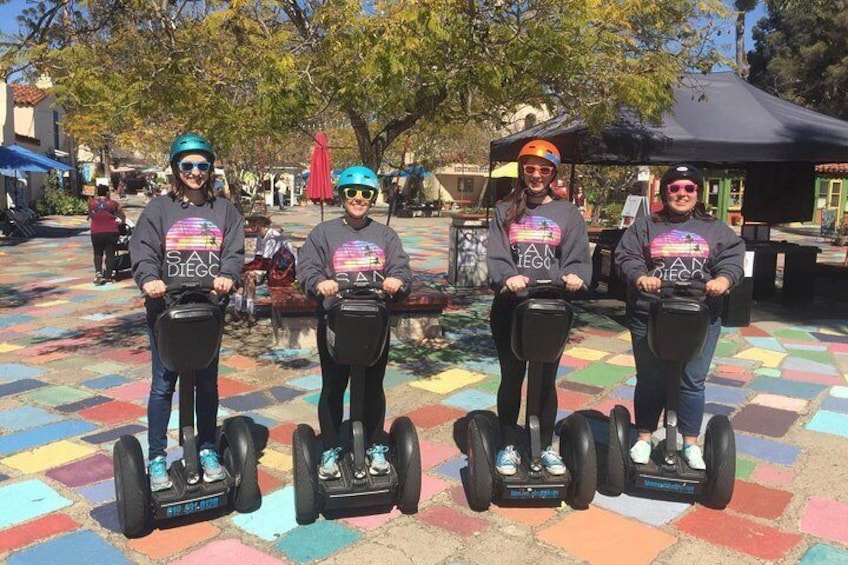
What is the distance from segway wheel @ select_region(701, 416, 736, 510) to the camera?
348cm

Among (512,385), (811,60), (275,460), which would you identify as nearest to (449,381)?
(275,460)

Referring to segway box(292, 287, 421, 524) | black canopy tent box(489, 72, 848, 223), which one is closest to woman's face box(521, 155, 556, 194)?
segway box(292, 287, 421, 524)

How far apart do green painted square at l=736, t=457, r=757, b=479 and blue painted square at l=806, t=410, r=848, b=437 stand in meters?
0.92

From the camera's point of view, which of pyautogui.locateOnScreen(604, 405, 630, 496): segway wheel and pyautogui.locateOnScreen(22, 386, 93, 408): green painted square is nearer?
pyautogui.locateOnScreen(604, 405, 630, 496): segway wheel

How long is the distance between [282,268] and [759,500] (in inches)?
205

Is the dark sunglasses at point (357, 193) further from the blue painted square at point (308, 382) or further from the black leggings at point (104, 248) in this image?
the black leggings at point (104, 248)

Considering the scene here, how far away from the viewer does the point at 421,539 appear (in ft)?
10.8

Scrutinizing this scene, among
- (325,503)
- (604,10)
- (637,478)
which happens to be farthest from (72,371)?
(604,10)

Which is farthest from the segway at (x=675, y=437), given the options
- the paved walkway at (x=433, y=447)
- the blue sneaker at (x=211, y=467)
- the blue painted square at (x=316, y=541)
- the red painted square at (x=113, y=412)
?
the red painted square at (x=113, y=412)

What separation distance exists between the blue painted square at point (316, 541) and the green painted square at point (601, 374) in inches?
121

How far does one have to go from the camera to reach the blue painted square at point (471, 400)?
17.0 ft

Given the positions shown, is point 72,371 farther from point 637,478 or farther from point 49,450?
point 637,478

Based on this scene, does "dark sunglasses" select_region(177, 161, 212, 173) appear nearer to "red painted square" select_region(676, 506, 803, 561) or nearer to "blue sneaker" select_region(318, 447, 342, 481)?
"blue sneaker" select_region(318, 447, 342, 481)

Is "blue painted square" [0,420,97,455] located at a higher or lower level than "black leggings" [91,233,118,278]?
lower
